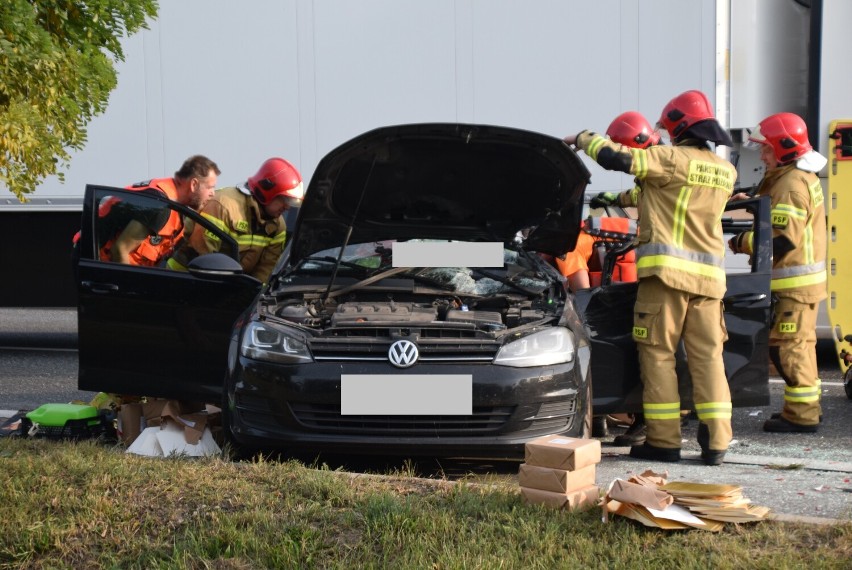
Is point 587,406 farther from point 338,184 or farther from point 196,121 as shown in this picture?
point 196,121

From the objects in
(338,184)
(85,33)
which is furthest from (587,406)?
(85,33)

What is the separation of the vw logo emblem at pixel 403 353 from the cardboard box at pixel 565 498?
2.93 feet

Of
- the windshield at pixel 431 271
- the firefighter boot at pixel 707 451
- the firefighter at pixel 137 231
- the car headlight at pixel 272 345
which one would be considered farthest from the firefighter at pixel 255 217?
the firefighter boot at pixel 707 451

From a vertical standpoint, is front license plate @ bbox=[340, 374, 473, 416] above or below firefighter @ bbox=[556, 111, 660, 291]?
below

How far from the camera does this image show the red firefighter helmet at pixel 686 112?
18.8ft

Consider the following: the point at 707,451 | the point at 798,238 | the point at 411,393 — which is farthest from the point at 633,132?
the point at 411,393

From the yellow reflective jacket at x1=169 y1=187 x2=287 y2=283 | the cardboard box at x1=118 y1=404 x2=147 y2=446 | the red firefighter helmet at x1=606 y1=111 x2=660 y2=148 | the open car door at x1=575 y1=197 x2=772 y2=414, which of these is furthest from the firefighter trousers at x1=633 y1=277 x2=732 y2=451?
the cardboard box at x1=118 y1=404 x2=147 y2=446

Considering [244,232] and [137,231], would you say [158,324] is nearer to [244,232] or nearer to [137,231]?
[137,231]

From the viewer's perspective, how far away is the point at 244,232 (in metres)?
6.79

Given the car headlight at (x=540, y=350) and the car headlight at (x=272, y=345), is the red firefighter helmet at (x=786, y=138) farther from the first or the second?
the car headlight at (x=272, y=345)

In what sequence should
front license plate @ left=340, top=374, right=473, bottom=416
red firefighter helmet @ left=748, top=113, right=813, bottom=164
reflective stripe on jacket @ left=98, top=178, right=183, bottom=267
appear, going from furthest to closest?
red firefighter helmet @ left=748, top=113, right=813, bottom=164, reflective stripe on jacket @ left=98, top=178, right=183, bottom=267, front license plate @ left=340, top=374, right=473, bottom=416

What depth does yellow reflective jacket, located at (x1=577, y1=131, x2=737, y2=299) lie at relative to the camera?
5543mm

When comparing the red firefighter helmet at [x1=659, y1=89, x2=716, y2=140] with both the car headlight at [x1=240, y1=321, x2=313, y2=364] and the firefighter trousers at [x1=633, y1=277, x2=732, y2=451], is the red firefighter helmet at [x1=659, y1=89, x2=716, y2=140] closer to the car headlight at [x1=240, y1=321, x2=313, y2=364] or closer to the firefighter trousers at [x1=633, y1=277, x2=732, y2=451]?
the firefighter trousers at [x1=633, y1=277, x2=732, y2=451]

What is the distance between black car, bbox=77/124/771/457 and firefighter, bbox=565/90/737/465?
0.65 feet
